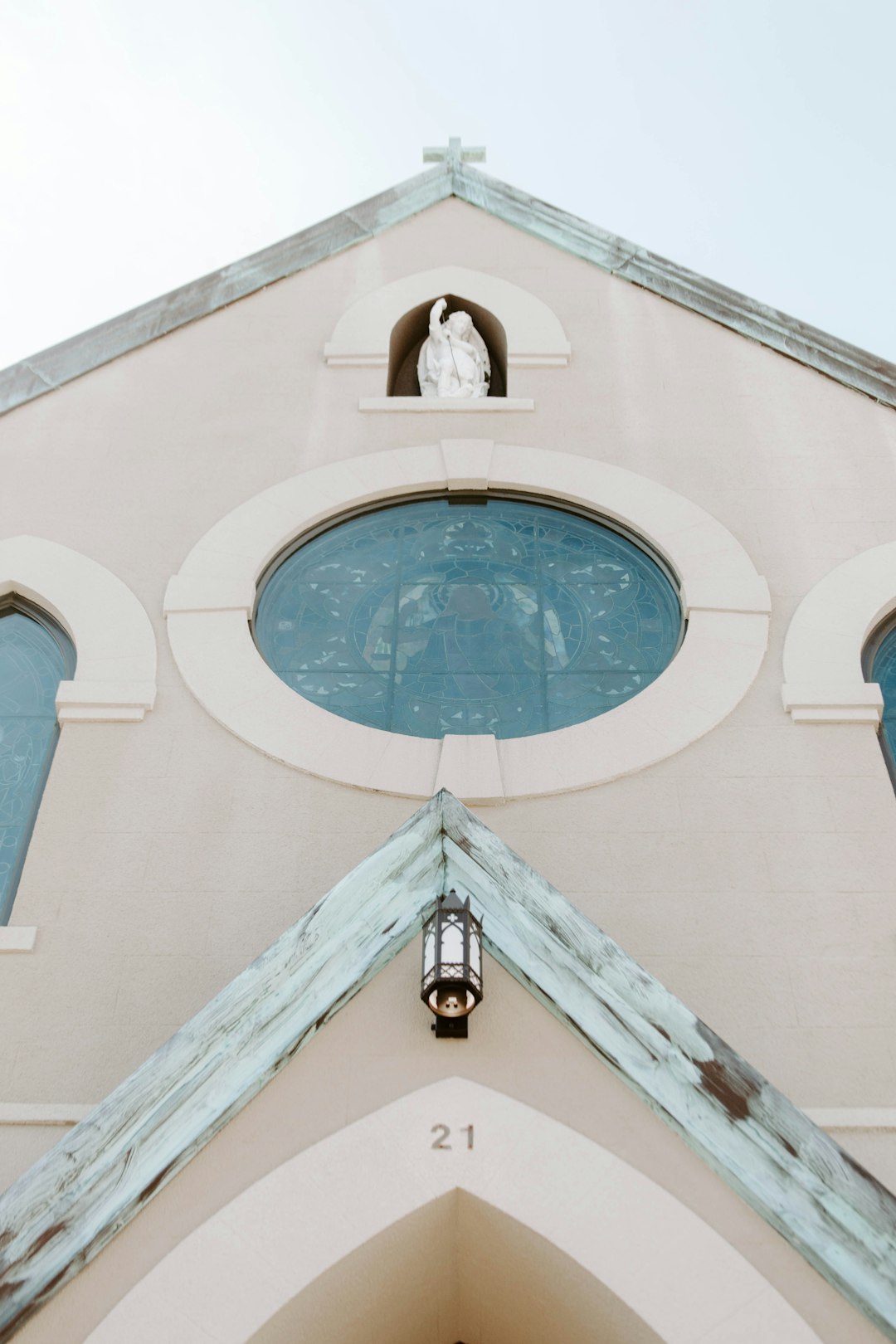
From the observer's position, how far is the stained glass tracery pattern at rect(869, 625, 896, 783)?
6.69 meters

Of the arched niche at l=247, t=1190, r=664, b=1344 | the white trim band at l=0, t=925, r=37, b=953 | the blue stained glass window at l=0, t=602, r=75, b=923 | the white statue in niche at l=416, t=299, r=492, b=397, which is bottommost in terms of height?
the arched niche at l=247, t=1190, r=664, b=1344

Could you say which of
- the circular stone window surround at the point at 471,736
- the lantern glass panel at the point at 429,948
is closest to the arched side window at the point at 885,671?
the circular stone window surround at the point at 471,736

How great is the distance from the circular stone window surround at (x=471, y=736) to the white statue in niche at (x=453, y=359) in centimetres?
76

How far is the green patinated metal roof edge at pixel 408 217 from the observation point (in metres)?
8.34

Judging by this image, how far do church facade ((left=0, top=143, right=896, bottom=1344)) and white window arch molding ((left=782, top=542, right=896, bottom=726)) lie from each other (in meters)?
0.03

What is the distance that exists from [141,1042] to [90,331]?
5101mm

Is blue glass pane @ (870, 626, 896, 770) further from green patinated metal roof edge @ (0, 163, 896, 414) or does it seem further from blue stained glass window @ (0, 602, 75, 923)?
blue stained glass window @ (0, 602, 75, 923)

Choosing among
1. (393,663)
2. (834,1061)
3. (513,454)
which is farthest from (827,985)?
(513,454)

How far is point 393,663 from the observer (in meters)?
7.04

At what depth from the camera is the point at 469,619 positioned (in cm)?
729

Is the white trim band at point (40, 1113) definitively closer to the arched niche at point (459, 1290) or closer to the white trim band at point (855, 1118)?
the arched niche at point (459, 1290)

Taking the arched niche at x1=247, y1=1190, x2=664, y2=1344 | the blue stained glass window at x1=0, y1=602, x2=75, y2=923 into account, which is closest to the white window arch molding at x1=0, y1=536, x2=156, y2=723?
the blue stained glass window at x1=0, y1=602, x2=75, y2=923

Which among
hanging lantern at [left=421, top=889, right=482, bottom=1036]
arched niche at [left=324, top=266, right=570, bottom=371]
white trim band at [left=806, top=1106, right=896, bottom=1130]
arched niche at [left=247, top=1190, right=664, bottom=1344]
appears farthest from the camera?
arched niche at [left=324, top=266, right=570, bottom=371]

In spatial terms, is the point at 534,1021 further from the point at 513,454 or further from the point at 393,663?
the point at 513,454
